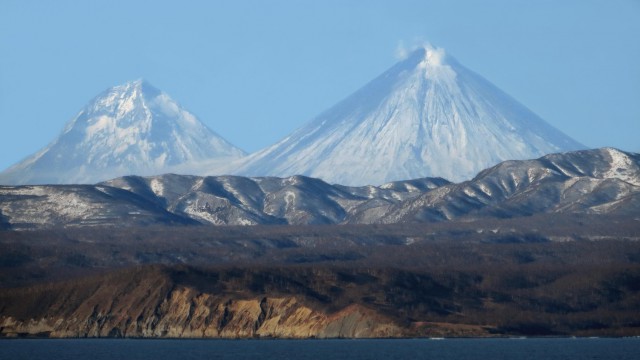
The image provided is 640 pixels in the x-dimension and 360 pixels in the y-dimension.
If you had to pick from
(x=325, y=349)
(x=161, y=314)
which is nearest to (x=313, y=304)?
(x=161, y=314)

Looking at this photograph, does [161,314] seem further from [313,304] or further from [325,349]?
[325,349]

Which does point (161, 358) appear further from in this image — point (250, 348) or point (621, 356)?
point (621, 356)

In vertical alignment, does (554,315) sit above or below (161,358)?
above

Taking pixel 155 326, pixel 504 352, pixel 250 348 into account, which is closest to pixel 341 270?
pixel 155 326

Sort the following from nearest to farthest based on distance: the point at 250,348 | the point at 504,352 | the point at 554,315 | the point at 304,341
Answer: the point at 504,352 < the point at 250,348 < the point at 304,341 < the point at 554,315

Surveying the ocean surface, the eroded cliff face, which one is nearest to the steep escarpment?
the eroded cliff face

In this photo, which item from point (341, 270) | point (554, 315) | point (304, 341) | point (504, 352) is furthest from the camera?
point (341, 270)

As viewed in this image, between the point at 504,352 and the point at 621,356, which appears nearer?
the point at 621,356
